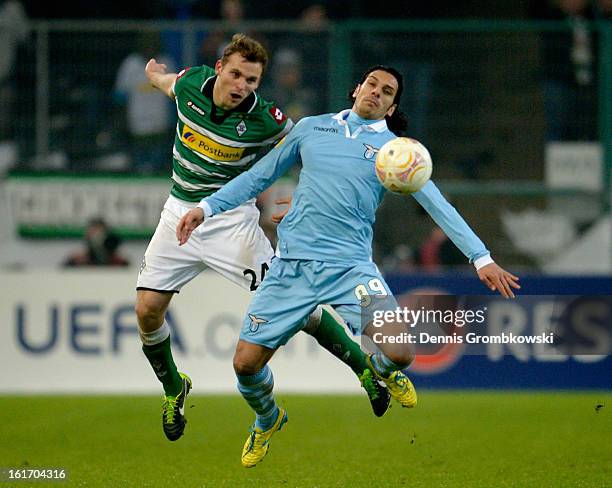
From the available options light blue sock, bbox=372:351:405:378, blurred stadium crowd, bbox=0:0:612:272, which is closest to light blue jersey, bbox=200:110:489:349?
light blue sock, bbox=372:351:405:378

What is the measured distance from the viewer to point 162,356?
8.27 metres

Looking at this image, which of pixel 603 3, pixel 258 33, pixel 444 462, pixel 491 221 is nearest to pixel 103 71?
pixel 258 33

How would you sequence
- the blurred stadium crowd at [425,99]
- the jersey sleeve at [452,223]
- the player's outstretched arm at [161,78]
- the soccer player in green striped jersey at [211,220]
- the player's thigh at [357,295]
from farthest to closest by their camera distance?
the blurred stadium crowd at [425,99]
the player's outstretched arm at [161,78]
the soccer player in green striped jersey at [211,220]
the player's thigh at [357,295]
the jersey sleeve at [452,223]

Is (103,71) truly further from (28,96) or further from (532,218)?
(532,218)

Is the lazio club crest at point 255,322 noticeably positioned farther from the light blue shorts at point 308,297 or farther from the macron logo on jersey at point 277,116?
the macron logo on jersey at point 277,116

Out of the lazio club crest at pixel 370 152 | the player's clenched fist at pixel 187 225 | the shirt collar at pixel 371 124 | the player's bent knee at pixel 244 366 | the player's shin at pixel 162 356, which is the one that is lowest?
the player's shin at pixel 162 356

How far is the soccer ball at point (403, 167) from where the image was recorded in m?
6.84

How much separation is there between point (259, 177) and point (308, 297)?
75 cm

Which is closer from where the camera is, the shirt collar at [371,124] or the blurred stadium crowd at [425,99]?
the shirt collar at [371,124]

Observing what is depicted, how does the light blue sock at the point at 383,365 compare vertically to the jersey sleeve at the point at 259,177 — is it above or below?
below

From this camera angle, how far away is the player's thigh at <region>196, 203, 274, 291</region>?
8109 mm

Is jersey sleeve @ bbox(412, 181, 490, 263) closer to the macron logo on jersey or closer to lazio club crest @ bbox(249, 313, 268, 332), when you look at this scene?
lazio club crest @ bbox(249, 313, 268, 332)

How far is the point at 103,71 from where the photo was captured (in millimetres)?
14055

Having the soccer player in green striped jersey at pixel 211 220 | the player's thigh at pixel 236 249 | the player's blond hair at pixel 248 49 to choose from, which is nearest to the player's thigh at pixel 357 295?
the soccer player in green striped jersey at pixel 211 220
